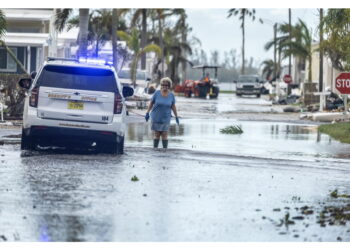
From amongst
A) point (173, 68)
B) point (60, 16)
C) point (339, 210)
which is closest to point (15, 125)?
point (60, 16)

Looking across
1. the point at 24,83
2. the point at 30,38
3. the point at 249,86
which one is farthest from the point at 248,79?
the point at 24,83

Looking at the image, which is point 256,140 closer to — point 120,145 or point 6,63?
point 120,145

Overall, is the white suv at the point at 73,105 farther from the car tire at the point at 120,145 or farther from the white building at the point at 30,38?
the white building at the point at 30,38

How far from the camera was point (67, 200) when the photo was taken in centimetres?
1327

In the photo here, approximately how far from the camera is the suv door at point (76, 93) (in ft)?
64.2

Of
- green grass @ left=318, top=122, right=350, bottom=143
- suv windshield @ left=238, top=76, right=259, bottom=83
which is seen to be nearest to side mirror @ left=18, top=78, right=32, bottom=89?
green grass @ left=318, top=122, right=350, bottom=143

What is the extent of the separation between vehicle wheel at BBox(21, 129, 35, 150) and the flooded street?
0.21 metres

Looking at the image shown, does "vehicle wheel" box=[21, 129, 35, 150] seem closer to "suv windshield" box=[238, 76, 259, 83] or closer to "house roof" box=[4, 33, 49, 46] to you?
"house roof" box=[4, 33, 49, 46]

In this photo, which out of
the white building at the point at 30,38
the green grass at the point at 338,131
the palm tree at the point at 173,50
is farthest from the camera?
the palm tree at the point at 173,50

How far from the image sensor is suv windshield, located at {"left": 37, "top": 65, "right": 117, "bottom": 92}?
19.6 metres

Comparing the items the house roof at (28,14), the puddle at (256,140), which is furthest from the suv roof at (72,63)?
the house roof at (28,14)

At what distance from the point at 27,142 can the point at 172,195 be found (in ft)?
20.4

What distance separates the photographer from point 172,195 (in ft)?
46.5

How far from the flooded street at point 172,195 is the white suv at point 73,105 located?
41 centimetres
